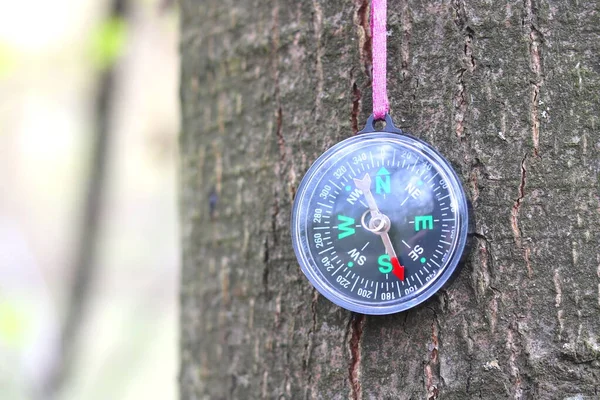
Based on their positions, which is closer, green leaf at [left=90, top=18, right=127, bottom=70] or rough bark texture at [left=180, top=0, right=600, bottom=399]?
rough bark texture at [left=180, top=0, right=600, bottom=399]

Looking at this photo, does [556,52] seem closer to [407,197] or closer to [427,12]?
[427,12]

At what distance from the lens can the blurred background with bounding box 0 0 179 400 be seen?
128 inches

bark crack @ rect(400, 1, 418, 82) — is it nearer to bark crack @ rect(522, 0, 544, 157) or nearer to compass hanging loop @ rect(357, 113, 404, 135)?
compass hanging loop @ rect(357, 113, 404, 135)

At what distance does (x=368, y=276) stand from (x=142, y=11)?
115 inches

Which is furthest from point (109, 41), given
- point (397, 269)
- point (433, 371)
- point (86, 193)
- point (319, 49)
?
point (433, 371)

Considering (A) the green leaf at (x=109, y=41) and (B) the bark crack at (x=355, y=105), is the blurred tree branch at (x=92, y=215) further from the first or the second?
(B) the bark crack at (x=355, y=105)

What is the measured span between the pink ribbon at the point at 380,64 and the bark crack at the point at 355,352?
1.15 feet

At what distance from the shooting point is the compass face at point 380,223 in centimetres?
108

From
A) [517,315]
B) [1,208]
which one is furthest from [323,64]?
[1,208]

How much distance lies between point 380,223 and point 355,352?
0.74 feet

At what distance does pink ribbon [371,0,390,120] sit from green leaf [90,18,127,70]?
221 cm

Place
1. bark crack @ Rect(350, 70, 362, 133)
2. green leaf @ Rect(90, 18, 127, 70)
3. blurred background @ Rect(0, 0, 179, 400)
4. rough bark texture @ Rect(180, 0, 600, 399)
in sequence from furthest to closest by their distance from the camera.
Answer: blurred background @ Rect(0, 0, 179, 400) < green leaf @ Rect(90, 18, 127, 70) < bark crack @ Rect(350, 70, 362, 133) < rough bark texture @ Rect(180, 0, 600, 399)

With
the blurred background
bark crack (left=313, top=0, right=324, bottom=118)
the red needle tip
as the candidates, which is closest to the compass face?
the red needle tip

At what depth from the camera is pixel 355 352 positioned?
3.69 feet
